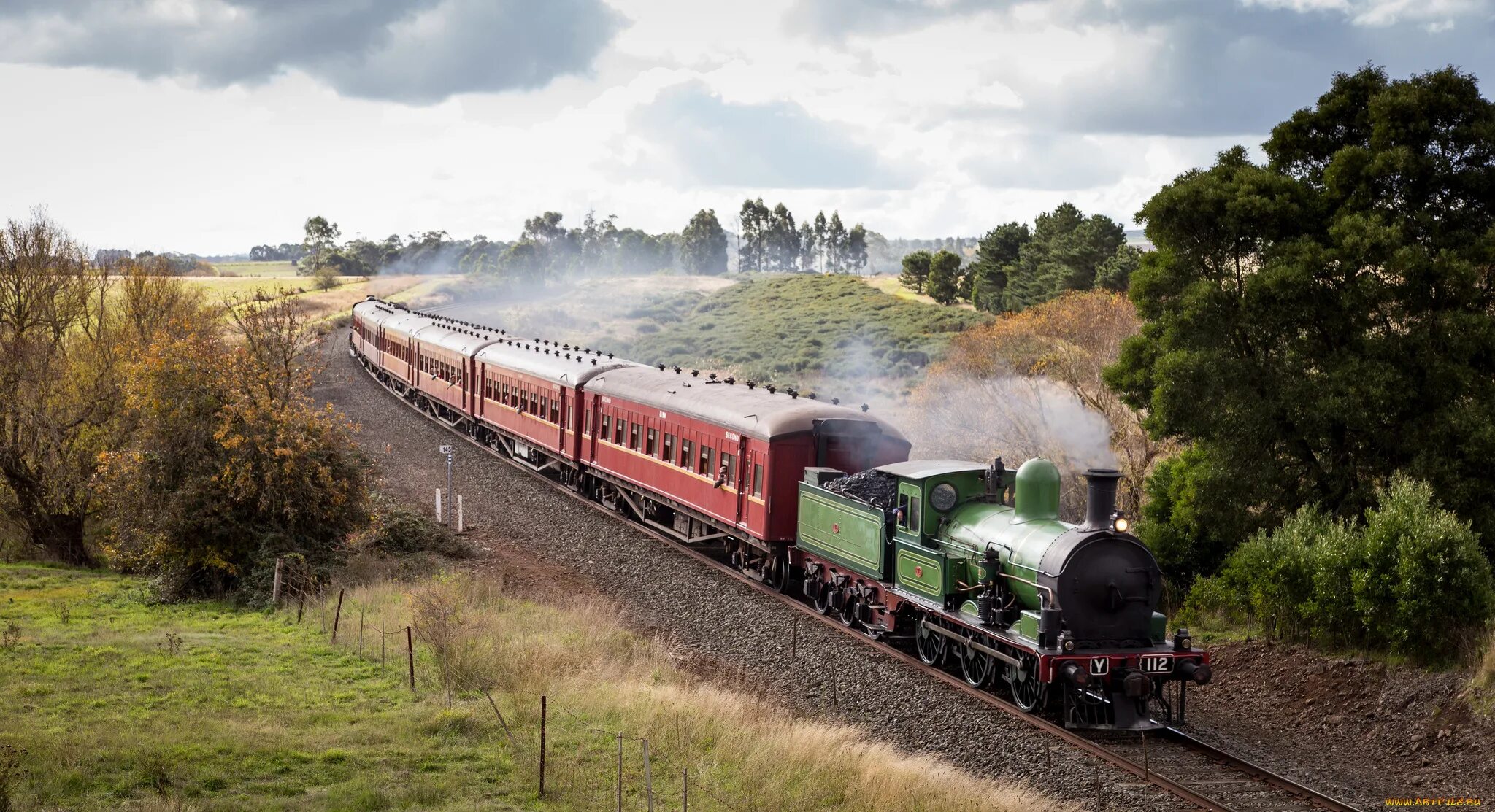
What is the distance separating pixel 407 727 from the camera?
1259 cm

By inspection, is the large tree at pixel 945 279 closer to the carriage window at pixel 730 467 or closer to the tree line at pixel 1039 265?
the tree line at pixel 1039 265

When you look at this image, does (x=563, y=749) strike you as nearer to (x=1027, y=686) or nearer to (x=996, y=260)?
(x=1027, y=686)

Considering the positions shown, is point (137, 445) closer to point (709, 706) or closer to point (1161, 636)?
point (709, 706)

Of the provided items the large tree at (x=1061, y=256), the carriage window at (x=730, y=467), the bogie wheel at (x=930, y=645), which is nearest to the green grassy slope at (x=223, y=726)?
the bogie wheel at (x=930, y=645)

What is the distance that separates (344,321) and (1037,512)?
89394 millimetres

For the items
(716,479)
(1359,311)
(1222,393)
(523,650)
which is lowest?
(523,650)

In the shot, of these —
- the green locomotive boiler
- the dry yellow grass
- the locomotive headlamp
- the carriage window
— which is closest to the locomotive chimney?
the green locomotive boiler

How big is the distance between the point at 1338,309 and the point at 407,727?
15.5m

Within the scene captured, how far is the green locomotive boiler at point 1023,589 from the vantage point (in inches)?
529

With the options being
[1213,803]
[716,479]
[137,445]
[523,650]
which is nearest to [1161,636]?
[1213,803]

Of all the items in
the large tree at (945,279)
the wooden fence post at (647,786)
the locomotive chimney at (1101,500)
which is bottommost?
the wooden fence post at (647,786)

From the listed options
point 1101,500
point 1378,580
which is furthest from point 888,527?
point 1378,580

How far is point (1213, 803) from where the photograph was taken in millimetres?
11359

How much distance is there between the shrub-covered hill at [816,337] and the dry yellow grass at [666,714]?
28.4 m
